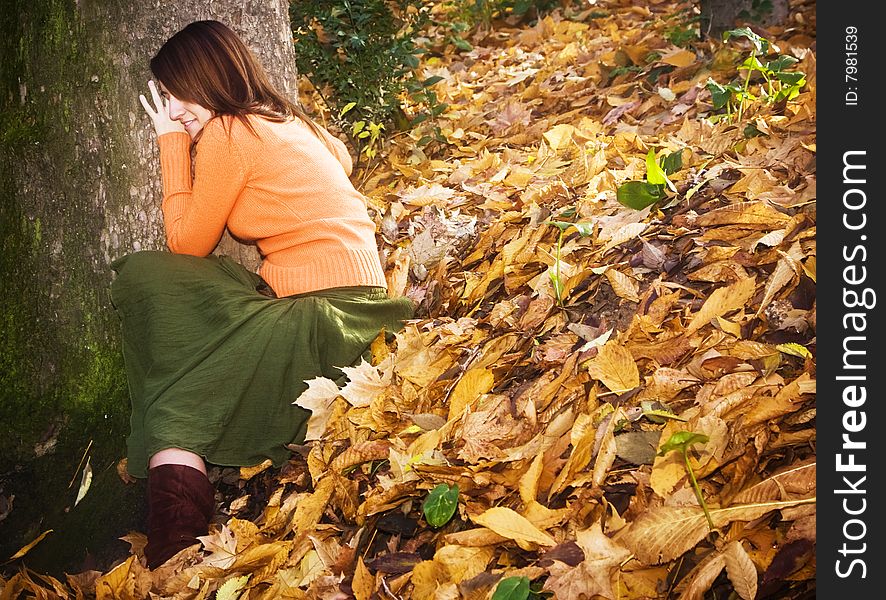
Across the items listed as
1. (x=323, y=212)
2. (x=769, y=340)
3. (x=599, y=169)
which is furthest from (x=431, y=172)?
(x=769, y=340)

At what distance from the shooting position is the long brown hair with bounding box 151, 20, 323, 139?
2309mm

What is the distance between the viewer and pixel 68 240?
2.31m

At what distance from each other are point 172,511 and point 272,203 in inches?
35.8

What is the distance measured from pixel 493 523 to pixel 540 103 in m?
2.96

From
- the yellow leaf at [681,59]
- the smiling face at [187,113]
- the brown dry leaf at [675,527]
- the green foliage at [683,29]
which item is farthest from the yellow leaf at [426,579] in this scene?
the green foliage at [683,29]

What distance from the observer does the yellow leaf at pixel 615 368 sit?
1.74m

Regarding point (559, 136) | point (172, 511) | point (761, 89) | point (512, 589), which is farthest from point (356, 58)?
point (512, 589)

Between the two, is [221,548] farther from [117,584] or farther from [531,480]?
[531,480]

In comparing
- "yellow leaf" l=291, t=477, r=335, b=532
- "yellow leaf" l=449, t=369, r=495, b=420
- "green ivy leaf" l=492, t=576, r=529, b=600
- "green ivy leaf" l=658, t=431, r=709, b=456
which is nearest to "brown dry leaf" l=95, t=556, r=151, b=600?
"yellow leaf" l=291, t=477, r=335, b=532

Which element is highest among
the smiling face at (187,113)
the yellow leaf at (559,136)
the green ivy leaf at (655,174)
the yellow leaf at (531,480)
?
the smiling face at (187,113)

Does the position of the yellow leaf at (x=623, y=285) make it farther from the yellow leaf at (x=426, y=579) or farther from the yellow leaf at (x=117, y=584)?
the yellow leaf at (x=117, y=584)

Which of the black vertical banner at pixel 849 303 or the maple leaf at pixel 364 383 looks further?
the maple leaf at pixel 364 383

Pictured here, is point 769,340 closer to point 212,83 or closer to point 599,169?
point 599,169

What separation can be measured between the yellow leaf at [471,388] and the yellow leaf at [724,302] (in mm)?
500
